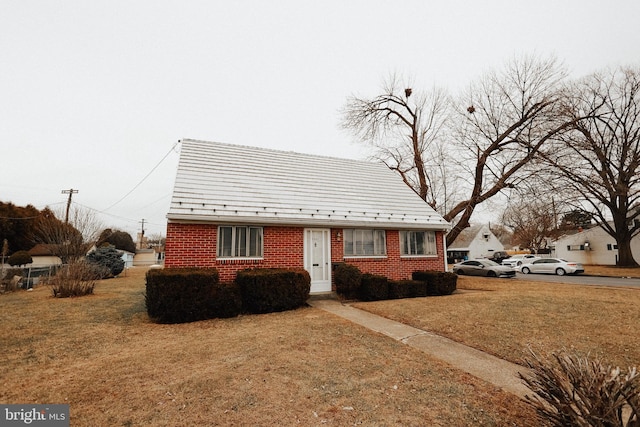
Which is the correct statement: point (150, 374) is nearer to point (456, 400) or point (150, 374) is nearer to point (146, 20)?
point (456, 400)

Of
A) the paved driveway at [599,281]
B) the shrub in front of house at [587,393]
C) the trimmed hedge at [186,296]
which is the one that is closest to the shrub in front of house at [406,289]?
the trimmed hedge at [186,296]

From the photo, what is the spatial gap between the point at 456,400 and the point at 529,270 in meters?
29.7

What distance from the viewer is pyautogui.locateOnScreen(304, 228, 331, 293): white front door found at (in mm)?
11703

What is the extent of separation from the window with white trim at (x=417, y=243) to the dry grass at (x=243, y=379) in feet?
23.7

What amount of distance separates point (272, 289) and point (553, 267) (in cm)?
2684

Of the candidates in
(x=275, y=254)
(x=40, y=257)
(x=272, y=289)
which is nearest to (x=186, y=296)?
(x=272, y=289)

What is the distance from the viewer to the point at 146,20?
39.9ft

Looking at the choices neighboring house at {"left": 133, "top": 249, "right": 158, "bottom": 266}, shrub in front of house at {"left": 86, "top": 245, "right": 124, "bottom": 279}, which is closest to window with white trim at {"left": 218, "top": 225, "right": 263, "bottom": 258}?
shrub in front of house at {"left": 86, "top": 245, "right": 124, "bottom": 279}

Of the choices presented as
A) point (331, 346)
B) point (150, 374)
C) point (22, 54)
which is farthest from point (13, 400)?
point (22, 54)

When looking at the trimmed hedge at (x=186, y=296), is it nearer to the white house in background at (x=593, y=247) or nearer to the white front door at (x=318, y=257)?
the white front door at (x=318, y=257)

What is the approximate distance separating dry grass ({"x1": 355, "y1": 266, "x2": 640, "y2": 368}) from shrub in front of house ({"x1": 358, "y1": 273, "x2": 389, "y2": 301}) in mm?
548

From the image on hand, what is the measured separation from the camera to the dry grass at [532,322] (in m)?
5.53

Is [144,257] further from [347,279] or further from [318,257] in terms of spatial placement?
[347,279]

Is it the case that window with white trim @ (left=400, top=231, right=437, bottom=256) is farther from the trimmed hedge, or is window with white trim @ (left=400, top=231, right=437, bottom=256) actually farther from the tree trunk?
the tree trunk
